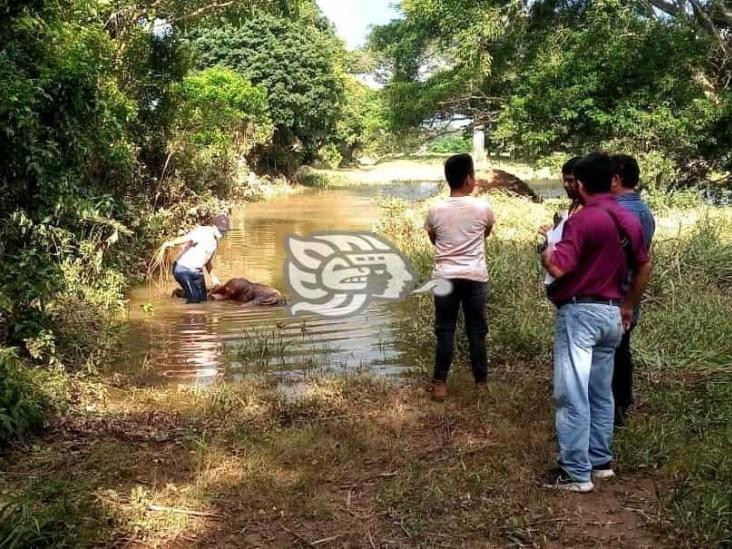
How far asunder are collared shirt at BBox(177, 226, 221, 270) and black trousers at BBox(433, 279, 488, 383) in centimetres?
435

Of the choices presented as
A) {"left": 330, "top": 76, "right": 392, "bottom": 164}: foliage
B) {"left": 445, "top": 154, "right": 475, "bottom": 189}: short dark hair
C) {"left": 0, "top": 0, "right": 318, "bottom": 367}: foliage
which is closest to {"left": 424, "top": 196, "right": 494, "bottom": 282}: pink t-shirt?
{"left": 445, "top": 154, "right": 475, "bottom": 189}: short dark hair

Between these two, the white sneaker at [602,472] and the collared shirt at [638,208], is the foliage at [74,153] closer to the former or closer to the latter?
the white sneaker at [602,472]

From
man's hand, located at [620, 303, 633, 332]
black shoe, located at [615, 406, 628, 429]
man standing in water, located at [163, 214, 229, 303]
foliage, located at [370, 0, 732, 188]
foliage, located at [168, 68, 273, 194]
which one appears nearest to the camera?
man's hand, located at [620, 303, 633, 332]

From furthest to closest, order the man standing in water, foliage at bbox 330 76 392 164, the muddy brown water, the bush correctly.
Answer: foliage at bbox 330 76 392 164 < the man standing in water < the muddy brown water < the bush

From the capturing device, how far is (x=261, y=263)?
11.7m

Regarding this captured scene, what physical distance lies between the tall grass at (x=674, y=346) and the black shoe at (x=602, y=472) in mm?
166

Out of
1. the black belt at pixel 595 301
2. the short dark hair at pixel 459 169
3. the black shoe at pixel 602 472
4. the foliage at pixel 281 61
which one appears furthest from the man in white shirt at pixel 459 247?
the foliage at pixel 281 61

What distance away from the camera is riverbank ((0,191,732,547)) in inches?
121

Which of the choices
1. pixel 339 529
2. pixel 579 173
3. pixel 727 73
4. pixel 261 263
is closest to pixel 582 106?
pixel 727 73

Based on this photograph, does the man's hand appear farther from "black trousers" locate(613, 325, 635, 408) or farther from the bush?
the bush

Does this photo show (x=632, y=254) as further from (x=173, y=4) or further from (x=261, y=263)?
(x=261, y=263)

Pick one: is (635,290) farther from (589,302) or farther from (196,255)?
(196,255)

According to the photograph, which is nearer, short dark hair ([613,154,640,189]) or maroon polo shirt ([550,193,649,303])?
maroon polo shirt ([550,193,649,303])

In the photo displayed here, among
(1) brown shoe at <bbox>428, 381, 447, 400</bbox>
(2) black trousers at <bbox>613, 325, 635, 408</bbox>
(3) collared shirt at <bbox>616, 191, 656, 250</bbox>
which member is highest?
(3) collared shirt at <bbox>616, 191, 656, 250</bbox>
